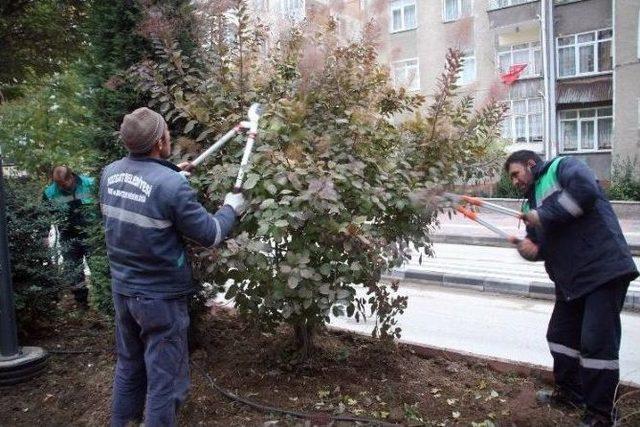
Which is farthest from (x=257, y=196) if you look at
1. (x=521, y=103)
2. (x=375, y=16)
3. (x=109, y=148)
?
(x=521, y=103)

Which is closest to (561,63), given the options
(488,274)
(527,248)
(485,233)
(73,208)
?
(485,233)

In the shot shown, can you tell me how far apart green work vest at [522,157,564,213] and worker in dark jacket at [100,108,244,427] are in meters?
1.92

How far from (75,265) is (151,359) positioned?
2.97m

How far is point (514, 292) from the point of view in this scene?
7871mm

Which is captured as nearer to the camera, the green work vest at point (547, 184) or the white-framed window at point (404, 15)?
the green work vest at point (547, 184)

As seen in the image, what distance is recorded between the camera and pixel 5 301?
13.4 ft

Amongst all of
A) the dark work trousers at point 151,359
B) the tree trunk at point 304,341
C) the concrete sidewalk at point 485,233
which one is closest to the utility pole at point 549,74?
the concrete sidewalk at point 485,233

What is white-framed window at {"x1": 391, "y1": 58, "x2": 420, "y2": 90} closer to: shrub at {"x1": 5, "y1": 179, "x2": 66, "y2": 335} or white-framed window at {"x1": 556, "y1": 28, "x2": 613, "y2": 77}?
shrub at {"x1": 5, "y1": 179, "x2": 66, "y2": 335}

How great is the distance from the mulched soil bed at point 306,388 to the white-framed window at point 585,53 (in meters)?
20.9

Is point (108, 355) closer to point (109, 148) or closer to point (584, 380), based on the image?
point (109, 148)

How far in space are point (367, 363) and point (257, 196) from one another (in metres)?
1.75

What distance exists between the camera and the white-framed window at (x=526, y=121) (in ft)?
74.9

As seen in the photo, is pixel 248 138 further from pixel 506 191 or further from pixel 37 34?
Answer: pixel 506 191

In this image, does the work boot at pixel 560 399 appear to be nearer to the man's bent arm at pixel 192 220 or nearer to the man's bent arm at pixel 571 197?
the man's bent arm at pixel 571 197
